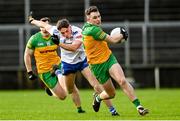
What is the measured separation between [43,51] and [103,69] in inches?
151

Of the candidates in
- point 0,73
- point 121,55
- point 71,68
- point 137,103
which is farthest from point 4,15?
point 137,103

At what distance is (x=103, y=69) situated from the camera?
16.9m

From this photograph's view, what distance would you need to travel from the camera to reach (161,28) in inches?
1451

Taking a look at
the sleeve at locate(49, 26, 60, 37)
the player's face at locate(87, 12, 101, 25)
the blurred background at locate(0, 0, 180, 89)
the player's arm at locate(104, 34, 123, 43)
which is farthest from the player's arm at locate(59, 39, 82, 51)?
the blurred background at locate(0, 0, 180, 89)

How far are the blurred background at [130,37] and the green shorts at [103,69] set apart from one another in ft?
61.6

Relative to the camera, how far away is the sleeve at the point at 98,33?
16.5 m

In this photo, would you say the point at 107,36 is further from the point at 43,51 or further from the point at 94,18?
the point at 43,51

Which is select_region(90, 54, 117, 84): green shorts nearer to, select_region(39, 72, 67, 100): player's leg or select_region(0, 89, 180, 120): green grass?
select_region(0, 89, 180, 120): green grass

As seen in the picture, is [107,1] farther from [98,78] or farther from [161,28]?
[98,78]

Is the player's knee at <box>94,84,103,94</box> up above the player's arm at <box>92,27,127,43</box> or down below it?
below

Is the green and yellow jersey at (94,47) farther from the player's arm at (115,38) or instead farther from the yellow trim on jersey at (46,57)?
the yellow trim on jersey at (46,57)

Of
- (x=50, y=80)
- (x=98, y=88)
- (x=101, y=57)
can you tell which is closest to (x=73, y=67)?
(x=98, y=88)

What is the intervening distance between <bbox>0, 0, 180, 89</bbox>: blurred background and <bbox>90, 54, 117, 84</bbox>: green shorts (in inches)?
739

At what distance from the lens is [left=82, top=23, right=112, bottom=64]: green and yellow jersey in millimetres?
16859
